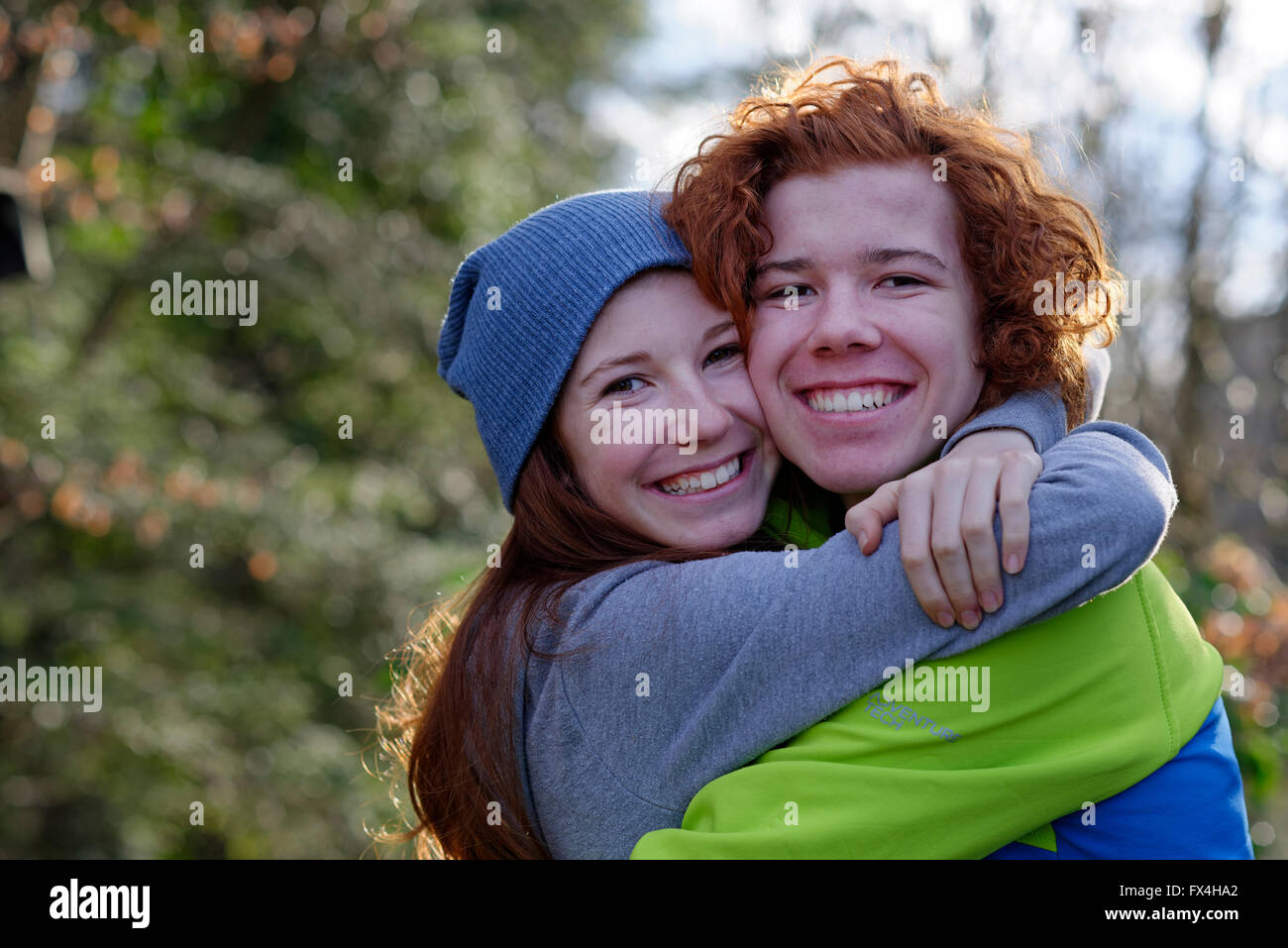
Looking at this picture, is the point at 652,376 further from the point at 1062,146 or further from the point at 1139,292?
the point at 1139,292

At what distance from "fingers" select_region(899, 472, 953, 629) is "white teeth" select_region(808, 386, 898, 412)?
1.28 ft

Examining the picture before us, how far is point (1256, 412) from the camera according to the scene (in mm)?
6117

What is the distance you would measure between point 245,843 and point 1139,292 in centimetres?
520

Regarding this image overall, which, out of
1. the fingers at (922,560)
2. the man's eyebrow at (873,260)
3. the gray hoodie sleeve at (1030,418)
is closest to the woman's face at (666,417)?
the man's eyebrow at (873,260)

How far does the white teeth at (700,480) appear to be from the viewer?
192cm

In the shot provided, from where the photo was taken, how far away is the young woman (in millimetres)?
1463

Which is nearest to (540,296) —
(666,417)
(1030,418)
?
(666,417)

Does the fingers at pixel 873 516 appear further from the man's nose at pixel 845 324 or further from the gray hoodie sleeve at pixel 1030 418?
the man's nose at pixel 845 324

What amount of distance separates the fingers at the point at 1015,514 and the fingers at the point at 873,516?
0.14 m

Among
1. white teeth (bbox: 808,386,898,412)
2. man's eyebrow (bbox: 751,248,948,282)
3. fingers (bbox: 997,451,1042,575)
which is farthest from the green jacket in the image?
man's eyebrow (bbox: 751,248,948,282)

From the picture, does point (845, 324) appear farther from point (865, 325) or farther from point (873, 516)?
point (873, 516)

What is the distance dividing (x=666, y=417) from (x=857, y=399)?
31 cm
